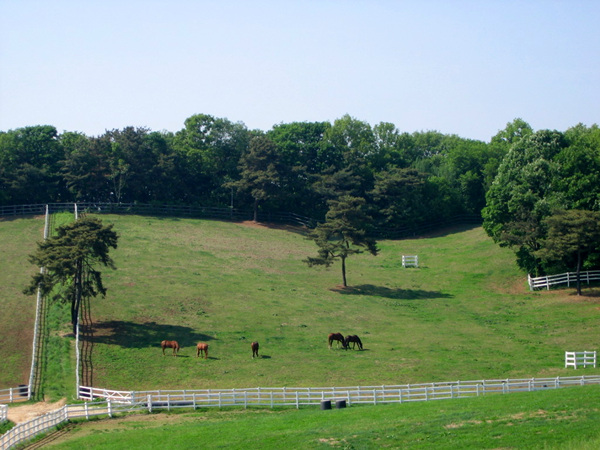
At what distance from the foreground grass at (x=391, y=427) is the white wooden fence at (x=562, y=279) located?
1237 inches

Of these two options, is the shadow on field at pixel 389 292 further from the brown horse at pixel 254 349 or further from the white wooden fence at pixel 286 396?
the white wooden fence at pixel 286 396

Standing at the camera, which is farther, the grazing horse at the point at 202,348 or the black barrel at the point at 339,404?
the grazing horse at the point at 202,348

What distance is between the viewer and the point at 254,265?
72250 mm

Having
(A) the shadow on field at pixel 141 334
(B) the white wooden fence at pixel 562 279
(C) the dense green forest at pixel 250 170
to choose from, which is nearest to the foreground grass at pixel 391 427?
(A) the shadow on field at pixel 141 334

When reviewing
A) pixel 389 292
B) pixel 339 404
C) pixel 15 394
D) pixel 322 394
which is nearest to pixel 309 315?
pixel 389 292

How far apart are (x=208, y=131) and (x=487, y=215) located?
146 feet

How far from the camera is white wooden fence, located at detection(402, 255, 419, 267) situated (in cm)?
7622

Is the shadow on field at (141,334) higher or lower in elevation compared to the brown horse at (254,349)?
higher

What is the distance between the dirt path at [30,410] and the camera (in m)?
35.6

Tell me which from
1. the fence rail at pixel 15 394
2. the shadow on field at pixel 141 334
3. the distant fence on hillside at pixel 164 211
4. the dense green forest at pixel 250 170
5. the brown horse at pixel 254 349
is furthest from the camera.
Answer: the dense green forest at pixel 250 170

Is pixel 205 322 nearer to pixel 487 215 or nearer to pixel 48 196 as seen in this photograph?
pixel 487 215

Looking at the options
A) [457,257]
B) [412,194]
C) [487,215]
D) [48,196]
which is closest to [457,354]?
[487,215]

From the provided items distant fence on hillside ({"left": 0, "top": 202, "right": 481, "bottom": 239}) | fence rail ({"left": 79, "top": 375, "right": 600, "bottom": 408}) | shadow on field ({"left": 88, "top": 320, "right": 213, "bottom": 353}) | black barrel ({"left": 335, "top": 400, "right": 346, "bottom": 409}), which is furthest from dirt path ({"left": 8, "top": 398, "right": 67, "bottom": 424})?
distant fence on hillside ({"left": 0, "top": 202, "right": 481, "bottom": 239})

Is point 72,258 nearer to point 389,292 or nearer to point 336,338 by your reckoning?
point 336,338
